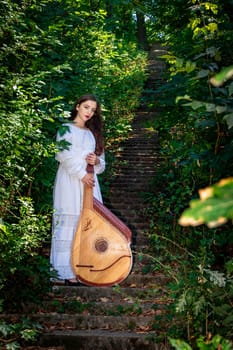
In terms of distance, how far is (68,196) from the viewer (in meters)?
4.73

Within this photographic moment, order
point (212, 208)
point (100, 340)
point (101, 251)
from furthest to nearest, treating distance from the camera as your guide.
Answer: point (101, 251) → point (100, 340) → point (212, 208)

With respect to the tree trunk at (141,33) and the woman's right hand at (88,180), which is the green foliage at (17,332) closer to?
the woman's right hand at (88,180)

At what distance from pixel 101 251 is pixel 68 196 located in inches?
26.5

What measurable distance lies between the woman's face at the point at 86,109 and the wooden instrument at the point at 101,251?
3.37ft

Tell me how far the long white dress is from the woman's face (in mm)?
140

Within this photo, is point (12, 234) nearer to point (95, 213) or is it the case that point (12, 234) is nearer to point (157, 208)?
point (95, 213)

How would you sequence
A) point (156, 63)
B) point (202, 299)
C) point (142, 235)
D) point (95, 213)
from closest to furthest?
point (202, 299)
point (95, 213)
point (142, 235)
point (156, 63)

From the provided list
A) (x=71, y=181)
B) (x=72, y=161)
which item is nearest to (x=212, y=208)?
(x=72, y=161)

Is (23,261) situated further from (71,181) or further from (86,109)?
(86,109)

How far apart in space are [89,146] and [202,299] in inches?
92.0

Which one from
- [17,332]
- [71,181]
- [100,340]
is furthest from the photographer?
[71,181]

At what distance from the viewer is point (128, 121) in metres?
11.4

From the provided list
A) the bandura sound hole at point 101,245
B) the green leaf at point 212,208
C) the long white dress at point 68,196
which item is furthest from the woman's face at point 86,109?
the green leaf at point 212,208

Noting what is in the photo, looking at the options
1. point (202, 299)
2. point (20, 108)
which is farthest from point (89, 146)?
point (202, 299)
